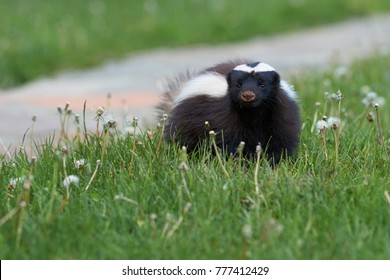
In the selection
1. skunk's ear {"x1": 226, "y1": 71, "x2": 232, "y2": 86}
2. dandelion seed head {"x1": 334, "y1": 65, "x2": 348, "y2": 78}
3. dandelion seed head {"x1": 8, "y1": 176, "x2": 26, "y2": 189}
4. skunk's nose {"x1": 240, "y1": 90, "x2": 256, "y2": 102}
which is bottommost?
dandelion seed head {"x1": 8, "y1": 176, "x2": 26, "y2": 189}

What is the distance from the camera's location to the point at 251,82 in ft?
16.4

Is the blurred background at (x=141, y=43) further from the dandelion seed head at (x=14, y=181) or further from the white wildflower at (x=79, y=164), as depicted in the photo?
the dandelion seed head at (x=14, y=181)

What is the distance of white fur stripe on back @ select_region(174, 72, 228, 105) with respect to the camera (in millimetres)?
5176

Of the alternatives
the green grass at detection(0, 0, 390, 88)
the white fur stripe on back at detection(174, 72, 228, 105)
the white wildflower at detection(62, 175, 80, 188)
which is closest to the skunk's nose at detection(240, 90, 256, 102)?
the white fur stripe on back at detection(174, 72, 228, 105)

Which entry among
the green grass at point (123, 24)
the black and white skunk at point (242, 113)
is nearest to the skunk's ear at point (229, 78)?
the black and white skunk at point (242, 113)

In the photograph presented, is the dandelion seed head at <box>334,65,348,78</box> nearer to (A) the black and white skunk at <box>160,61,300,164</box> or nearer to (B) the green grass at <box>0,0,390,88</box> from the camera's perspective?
(A) the black and white skunk at <box>160,61,300,164</box>

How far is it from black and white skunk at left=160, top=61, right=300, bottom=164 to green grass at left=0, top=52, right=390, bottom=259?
181mm

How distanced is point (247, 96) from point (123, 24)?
7287mm

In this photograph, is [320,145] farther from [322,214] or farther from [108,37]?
[108,37]

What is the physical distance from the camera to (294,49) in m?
11.2

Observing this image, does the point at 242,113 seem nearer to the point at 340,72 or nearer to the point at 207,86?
the point at 207,86
